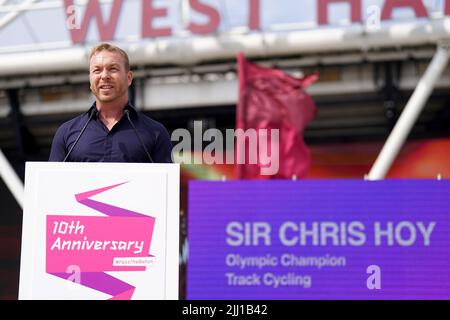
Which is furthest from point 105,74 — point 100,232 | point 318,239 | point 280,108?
point 280,108

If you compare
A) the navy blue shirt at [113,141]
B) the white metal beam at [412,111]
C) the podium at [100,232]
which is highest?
the white metal beam at [412,111]

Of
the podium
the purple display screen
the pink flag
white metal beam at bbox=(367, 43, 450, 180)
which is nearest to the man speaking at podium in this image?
the podium

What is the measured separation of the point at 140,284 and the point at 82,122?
3.17 ft

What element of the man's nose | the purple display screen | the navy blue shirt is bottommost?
the navy blue shirt

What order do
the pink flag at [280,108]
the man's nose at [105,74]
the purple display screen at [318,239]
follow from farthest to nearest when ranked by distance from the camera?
the pink flag at [280,108] → the purple display screen at [318,239] → the man's nose at [105,74]

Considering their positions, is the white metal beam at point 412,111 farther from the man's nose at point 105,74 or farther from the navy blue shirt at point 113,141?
the man's nose at point 105,74

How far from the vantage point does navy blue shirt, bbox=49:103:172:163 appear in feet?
11.6

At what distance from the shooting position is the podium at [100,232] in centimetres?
321

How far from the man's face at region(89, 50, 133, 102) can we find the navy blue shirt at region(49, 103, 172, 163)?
16 cm

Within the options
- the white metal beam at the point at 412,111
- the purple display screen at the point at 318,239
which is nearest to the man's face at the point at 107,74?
the purple display screen at the point at 318,239

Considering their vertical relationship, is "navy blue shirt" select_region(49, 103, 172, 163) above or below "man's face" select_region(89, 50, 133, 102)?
below

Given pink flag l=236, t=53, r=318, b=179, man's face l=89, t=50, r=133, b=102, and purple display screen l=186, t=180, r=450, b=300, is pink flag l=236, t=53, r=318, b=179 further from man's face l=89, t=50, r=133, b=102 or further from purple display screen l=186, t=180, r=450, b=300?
man's face l=89, t=50, r=133, b=102

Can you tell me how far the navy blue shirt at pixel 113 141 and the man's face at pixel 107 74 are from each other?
6.5 inches
